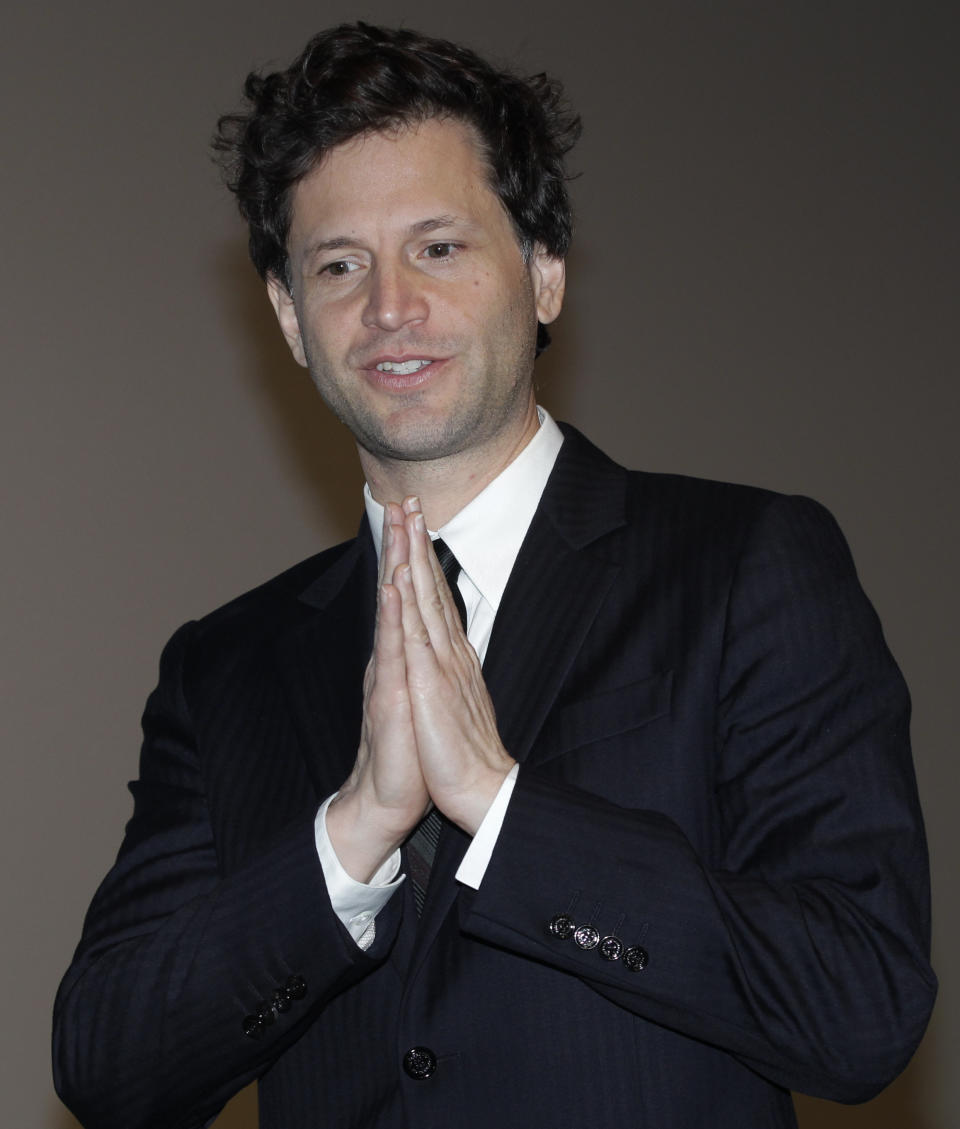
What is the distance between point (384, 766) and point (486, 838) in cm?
14

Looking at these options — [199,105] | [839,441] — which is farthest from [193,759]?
[839,441]

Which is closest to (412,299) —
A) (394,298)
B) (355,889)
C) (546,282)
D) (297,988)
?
(394,298)

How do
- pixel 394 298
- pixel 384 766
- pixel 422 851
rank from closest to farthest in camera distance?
pixel 384 766 < pixel 422 851 < pixel 394 298

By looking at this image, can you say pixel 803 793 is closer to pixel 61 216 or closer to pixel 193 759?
pixel 193 759

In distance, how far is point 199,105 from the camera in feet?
12.7

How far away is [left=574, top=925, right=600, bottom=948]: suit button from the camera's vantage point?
161cm

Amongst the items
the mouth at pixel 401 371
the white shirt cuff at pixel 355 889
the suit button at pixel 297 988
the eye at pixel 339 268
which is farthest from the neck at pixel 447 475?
the suit button at pixel 297 988

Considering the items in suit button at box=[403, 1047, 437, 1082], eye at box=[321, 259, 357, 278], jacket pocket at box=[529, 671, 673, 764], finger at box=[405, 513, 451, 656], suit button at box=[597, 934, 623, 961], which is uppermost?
eye at box=[321, 259, 357, 278]

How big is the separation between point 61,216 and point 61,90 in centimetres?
29

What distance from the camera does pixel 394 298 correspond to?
78.1 inches

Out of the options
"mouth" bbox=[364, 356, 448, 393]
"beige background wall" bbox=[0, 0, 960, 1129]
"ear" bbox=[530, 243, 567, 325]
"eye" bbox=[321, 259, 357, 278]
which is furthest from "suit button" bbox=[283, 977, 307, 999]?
"beige background wall" bbox=[0, 0, 960, 1129]

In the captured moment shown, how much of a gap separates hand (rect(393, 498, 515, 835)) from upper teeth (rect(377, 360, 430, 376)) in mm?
291

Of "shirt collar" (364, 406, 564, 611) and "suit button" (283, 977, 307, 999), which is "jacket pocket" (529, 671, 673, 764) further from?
"suit button" (283, 977, 307, 999)

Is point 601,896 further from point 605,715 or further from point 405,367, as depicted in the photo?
point 405,367
